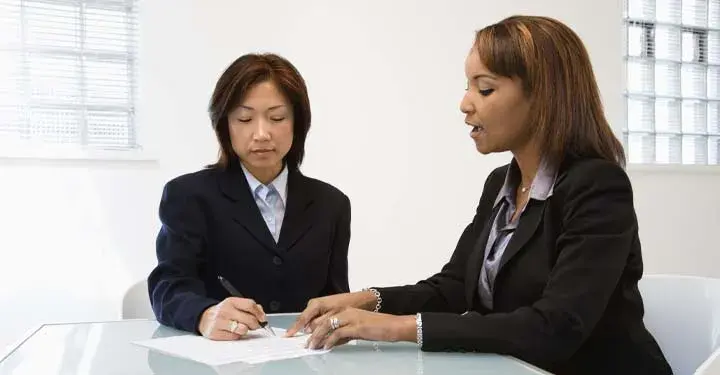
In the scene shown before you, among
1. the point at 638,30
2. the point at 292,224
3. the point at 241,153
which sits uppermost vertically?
the point at 638,30

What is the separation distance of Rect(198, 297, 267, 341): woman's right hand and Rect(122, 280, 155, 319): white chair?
0.58 metres

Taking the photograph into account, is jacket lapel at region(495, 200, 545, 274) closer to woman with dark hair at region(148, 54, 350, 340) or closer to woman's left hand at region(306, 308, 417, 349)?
woman's left hand at region(306, 308, 417, 349)

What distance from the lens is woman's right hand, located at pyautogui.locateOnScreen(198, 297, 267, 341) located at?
4.50 feet

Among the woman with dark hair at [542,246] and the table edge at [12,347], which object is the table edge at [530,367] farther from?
the table edge at [12,347]

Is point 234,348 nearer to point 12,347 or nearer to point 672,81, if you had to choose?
point 12,347

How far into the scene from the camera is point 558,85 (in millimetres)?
1448

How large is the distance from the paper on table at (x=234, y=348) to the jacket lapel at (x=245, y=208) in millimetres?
355

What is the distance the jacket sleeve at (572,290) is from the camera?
1.23 metres

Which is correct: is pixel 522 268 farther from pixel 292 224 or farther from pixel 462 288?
pixel 292 224

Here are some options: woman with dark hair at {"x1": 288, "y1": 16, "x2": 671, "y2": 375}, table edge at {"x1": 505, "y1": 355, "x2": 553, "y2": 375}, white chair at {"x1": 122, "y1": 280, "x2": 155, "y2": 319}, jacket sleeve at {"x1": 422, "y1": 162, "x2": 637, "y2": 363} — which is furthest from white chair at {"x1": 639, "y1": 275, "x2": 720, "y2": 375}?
white chair at {"x1": 122, "y1": 280, "x2": 155, "y2": 319}

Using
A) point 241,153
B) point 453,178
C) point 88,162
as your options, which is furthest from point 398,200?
point 241,153

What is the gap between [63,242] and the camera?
3.32m

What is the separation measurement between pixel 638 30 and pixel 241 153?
3360mm

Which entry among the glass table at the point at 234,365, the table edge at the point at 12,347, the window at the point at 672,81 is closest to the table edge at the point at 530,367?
the glass table at the point at 234,365
